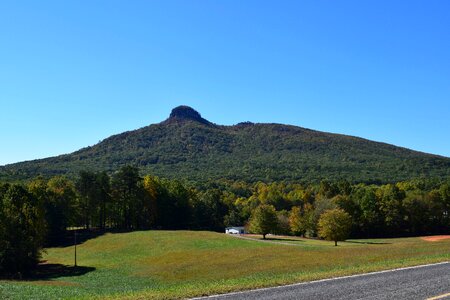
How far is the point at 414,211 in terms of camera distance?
10238 centimetres

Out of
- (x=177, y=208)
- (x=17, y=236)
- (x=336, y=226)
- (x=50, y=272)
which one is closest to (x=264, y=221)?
(x=336, y=226)

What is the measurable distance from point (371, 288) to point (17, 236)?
53.0m

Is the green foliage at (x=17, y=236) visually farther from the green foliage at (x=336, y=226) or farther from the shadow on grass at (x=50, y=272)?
the green foliage at (x=336, y=226)

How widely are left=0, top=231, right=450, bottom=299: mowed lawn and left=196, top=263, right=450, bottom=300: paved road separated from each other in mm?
2144

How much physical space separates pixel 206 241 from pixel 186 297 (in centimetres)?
5492

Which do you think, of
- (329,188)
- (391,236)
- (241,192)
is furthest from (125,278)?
(241,192)

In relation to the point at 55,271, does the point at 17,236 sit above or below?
above

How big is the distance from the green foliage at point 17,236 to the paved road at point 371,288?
46.9 metres

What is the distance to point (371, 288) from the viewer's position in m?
14.1

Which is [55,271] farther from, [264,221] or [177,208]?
[177,208]

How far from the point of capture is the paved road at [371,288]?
13.0 meters

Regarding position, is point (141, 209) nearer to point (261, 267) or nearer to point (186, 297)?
point (261, 267)

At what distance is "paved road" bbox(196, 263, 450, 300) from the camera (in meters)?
13.0

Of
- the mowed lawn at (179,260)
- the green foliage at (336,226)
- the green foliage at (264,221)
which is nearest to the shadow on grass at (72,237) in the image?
the mowed lawn at (179,260)
